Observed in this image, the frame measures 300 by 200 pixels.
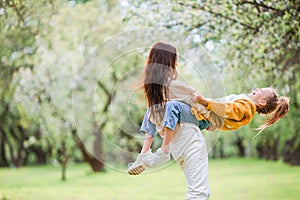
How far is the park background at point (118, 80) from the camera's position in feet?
7.83

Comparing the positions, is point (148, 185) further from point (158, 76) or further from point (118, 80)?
point (158, 76)

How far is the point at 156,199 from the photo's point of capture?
591cm

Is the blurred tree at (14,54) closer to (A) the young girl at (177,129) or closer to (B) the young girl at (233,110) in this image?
(A) the young girl at (177,129)

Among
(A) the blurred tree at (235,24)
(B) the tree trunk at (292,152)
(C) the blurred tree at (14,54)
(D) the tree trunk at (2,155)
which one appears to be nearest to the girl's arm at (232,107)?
(A) the blurred tree at (235,24)

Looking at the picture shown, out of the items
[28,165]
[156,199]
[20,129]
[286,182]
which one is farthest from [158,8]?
[28,165]

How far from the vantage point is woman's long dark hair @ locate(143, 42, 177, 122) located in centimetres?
187

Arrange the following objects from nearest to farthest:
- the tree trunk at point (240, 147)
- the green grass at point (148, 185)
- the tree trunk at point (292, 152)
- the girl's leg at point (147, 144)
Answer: the girl's leg at point (147, 144) < the green grass at point (148, 185) < the tree trunk at point (292, 152) < the tree trunk at point (240, 147)

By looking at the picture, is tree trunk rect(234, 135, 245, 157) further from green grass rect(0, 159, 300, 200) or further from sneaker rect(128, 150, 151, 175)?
sneaker rect(128, 150, 151, 175)

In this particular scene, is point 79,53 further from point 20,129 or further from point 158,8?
point 20,129

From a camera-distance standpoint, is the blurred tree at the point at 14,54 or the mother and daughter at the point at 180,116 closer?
the mother and daughter at the point at 180,116

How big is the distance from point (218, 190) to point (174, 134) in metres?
4.74

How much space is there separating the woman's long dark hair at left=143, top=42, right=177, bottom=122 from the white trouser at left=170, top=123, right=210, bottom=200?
0.37 ft

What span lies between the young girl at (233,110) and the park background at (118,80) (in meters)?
0.13

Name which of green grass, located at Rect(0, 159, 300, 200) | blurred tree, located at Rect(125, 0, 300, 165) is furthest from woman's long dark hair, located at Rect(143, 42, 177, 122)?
green grass, located at Rect(0, 159, 300, 200)
